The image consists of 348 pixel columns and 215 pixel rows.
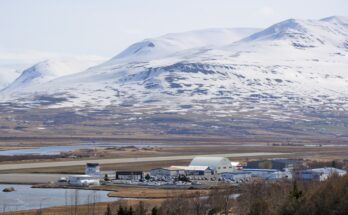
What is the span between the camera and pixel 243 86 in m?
198

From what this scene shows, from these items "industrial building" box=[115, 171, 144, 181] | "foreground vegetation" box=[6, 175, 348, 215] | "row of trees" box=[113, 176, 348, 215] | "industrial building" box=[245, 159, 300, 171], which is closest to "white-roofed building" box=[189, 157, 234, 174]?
"industrial building" box=[245, 159, 300, 171]

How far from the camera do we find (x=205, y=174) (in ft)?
231

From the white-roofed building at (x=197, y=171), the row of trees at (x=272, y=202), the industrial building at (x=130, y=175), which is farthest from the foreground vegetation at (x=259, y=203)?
the white-roofed building at (x=197, y=171)

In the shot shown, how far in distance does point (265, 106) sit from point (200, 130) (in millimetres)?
33170

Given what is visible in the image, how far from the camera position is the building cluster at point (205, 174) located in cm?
6384

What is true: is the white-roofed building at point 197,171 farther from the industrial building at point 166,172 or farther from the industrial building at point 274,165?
the industrial building at point 274,165

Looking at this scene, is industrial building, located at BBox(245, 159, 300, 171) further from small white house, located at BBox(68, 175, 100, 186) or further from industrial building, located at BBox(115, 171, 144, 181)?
small white house, located at BBox(68, 175, 100, 186)

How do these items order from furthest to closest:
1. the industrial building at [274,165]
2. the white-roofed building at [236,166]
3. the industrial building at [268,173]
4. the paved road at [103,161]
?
the paved road at [103,161], the white-roofed building at [236,166], the industrial building at [274,165], the industrial building at [268,173]

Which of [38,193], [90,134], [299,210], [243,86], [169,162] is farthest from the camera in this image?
[243,86]

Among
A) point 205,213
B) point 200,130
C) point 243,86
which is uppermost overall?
point 243,86

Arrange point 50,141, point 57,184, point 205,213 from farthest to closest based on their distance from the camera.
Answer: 1. point 50,141
2. point 57,184
3. point 205,213

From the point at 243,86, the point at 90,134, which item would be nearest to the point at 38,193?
the point at 90,134

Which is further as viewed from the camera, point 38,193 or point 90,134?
point 90,134

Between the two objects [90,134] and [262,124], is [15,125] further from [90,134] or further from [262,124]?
[262,124]
